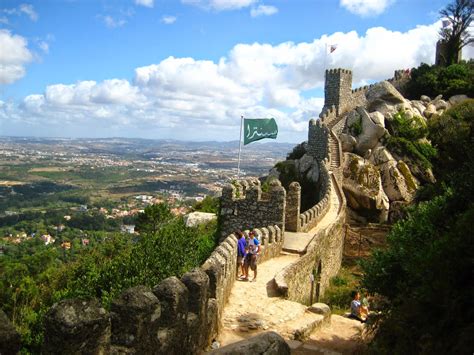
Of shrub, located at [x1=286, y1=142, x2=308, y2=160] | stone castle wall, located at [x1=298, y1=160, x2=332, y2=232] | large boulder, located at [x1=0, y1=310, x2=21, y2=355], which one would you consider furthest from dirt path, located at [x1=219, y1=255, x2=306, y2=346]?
shrub, located at [x1=286, y1=142, x2=308, y2=160]

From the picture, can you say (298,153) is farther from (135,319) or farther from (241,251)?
(135,319)

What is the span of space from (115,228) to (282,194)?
55.6 metres

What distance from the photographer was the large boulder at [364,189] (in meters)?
24.6

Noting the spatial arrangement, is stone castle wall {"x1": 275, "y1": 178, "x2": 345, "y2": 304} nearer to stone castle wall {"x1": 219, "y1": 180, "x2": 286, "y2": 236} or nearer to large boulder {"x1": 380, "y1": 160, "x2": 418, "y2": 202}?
stone castle wall {"x1": 219, "y1": 180, "x2": 286, "y2": 236}

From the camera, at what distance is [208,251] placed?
653 inches

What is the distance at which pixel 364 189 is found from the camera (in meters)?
25.1

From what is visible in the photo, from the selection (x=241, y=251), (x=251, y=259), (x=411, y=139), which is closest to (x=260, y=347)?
(x=241, y=251)

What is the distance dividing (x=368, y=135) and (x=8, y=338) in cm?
2668

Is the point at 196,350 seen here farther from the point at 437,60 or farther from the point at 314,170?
the point at 437,60

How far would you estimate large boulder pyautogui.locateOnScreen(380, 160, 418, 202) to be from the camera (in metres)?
25.3

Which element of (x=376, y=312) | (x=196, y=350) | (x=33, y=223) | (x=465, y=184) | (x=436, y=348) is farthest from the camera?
(x=33, y=223)

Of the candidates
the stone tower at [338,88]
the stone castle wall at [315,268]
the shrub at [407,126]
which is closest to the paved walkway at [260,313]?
the stone castle wall at [315,268]

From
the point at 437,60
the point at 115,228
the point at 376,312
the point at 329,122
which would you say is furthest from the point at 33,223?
the point at 376,312

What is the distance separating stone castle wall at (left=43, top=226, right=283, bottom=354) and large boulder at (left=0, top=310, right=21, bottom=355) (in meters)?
0.30
